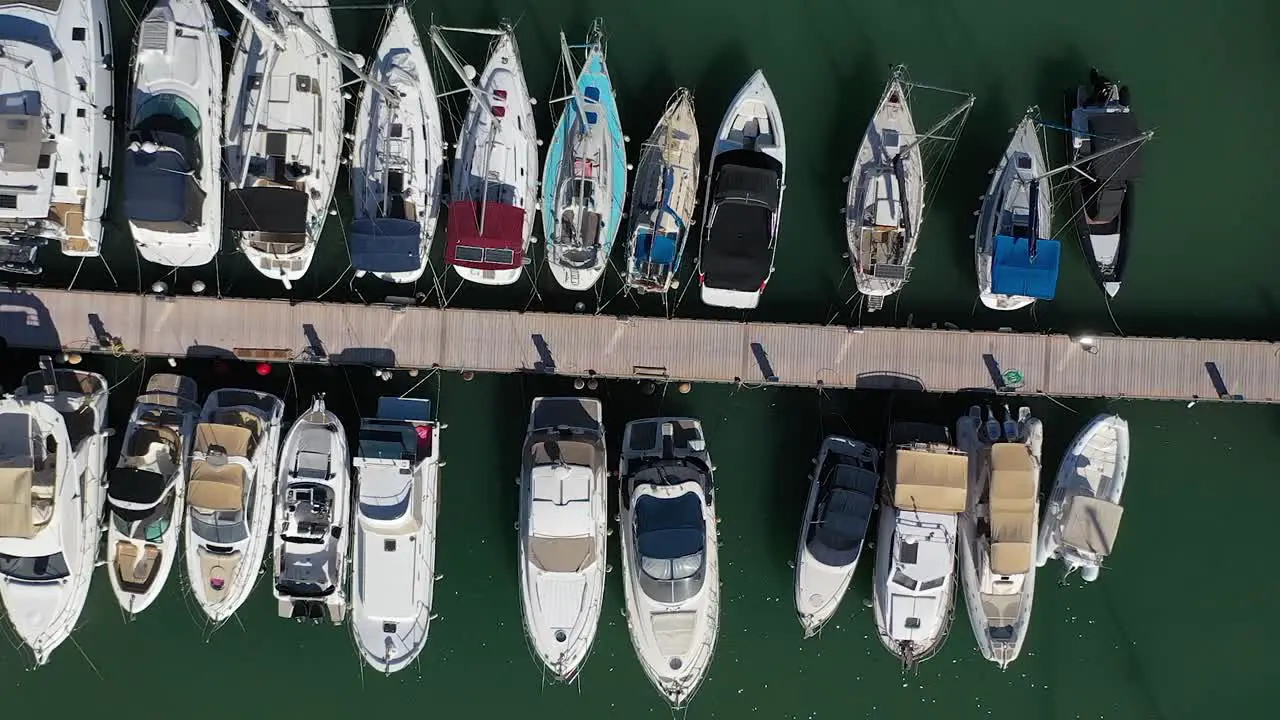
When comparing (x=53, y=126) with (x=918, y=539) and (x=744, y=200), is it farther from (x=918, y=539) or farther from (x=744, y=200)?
(x=918, y=539)

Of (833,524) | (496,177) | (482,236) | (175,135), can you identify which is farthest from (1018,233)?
(175,135)

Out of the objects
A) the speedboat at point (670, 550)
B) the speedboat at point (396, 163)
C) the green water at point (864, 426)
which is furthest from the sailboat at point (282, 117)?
the speedboat at point (670, 550)

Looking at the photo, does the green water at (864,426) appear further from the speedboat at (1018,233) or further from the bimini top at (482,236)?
the bimini top at (482,236)

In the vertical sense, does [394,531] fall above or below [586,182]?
below

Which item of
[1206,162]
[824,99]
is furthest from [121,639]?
[1206,162]

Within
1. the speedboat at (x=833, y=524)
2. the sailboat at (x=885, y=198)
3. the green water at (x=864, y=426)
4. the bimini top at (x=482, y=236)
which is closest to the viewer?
the bimini top at (x=482, y=236)

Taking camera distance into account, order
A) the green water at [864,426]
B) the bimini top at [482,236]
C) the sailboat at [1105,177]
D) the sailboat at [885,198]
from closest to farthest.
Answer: the bimini top at [482,236], the sailboat at [885,198], the sailboat at [1105,177], the green water at [864,426]

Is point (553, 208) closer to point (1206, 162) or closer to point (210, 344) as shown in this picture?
point (210, 344)
